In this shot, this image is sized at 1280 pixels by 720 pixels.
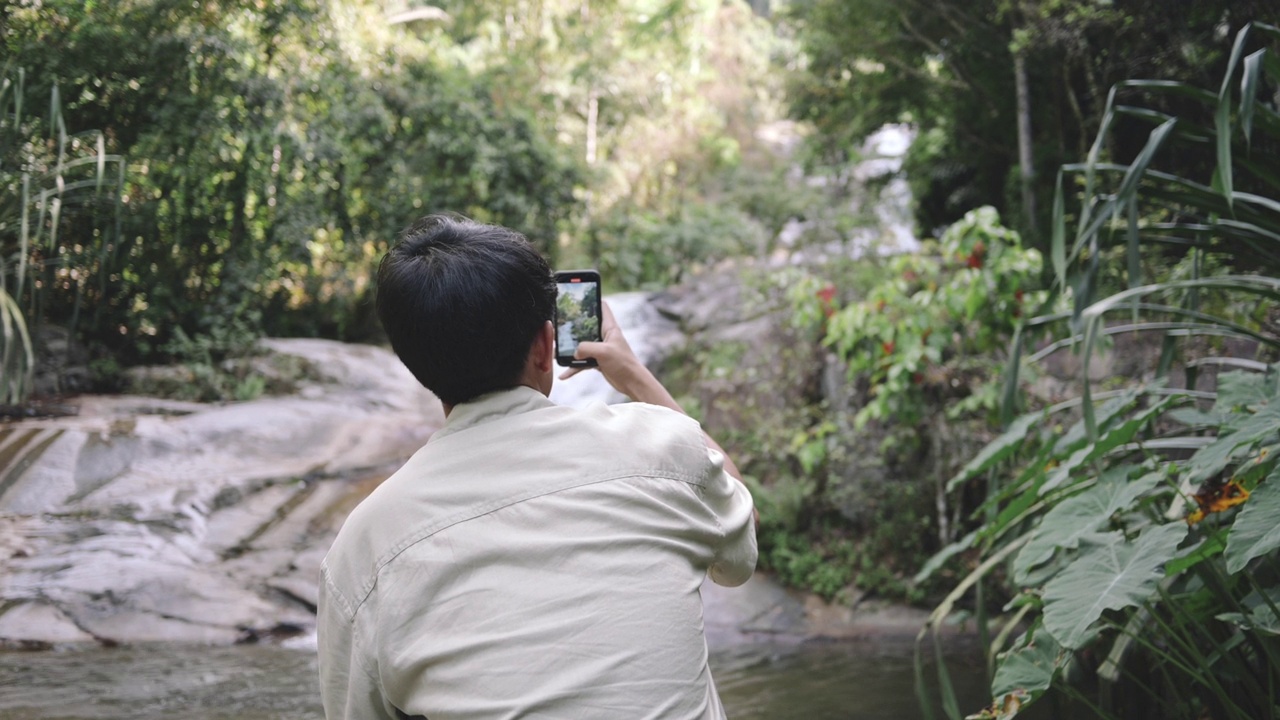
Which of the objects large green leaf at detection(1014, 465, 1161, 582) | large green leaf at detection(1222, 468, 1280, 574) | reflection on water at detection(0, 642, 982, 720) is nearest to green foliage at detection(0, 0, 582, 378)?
reflection on water at detection(0, 642, 982, 720)

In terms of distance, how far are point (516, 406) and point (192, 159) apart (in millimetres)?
8561

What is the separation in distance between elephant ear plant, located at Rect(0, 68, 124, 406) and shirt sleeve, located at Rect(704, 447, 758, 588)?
4799mm

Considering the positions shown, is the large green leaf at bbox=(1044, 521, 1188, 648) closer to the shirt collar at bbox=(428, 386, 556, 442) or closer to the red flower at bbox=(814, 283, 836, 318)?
the shirt collar at bbox=(428, 386, 556, 442)

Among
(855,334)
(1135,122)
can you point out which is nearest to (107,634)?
(855,334)

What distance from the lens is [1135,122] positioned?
891 cm

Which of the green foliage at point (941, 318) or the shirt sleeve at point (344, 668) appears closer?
the shirt sleeve at point (344, 668)

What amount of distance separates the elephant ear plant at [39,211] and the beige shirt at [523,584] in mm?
4696

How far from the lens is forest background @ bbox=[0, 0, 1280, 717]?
2.90 m

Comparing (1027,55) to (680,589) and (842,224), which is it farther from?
(680,589)

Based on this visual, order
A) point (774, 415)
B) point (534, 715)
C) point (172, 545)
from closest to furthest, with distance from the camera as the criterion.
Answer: point (534, 715)
point (172, 545)
point (774, 415)

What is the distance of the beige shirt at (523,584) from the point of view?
1.05 meters

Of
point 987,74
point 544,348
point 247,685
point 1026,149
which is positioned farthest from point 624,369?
point 987,74

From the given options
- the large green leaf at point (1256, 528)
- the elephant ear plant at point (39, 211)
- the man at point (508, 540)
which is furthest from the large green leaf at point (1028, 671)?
the elephant ear plant at point (39, 211)

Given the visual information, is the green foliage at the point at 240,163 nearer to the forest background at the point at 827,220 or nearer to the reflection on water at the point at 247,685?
the forest background at the point at 827,220
